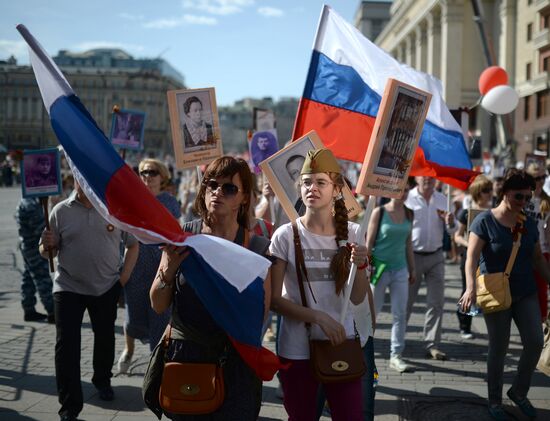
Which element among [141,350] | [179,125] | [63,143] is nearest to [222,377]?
[63,143]

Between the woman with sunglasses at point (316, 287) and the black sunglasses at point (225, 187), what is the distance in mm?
461

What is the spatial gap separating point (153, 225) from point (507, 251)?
3.13 m

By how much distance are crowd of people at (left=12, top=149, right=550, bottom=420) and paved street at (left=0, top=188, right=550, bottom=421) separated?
22 cm

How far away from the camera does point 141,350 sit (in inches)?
287

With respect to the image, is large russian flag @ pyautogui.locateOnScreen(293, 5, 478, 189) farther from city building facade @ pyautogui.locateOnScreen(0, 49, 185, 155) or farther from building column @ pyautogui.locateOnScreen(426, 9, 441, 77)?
city building facade @ pyautogui.locateOnScreen(0, 49, 185, 155)

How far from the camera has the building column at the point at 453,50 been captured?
60125 millimetres

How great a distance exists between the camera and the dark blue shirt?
5262mm

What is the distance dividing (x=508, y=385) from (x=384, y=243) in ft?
5.79

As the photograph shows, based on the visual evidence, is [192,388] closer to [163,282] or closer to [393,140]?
[163,282]

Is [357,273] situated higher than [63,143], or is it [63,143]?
[63,143]

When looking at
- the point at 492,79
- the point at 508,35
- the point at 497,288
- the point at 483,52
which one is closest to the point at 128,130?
the point at 497,288

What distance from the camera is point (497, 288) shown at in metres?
5.17

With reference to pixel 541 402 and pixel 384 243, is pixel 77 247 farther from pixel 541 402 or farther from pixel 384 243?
pixel 541 402

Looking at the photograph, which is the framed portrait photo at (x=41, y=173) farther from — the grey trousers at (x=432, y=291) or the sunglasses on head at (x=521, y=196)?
the sunglasses on head at (x=521, y=196)
